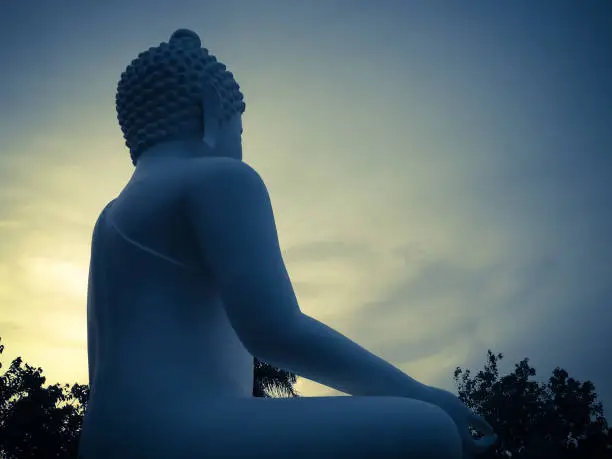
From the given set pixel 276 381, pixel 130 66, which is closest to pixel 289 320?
pixel 130 66

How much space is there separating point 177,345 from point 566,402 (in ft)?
95.5

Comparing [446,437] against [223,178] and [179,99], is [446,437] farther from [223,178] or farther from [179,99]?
[179,99]

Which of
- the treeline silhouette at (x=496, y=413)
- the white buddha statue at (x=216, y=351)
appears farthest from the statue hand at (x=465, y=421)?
the treeline silhouette at (x=496, y=413)

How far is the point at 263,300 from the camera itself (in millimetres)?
2541

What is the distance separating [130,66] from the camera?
3.51 meters

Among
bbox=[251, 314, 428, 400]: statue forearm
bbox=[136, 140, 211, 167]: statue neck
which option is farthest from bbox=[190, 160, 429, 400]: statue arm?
bbox=[136, 140, 211, 167]: statue neck

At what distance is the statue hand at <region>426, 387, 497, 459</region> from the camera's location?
256cm

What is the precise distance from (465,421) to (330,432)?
28.6 inches

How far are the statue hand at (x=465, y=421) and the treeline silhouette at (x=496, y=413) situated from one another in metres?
7.91

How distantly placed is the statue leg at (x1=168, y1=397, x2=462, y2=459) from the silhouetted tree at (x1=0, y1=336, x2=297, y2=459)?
1689 cm

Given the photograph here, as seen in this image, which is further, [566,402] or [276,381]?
[566,402]

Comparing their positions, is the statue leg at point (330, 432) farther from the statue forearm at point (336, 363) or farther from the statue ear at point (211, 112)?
the statue ear at point (211, 112)

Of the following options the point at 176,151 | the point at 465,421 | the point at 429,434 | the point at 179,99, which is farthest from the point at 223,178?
the point at 465,421

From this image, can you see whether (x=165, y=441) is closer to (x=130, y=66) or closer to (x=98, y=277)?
(x=98, y=277)
